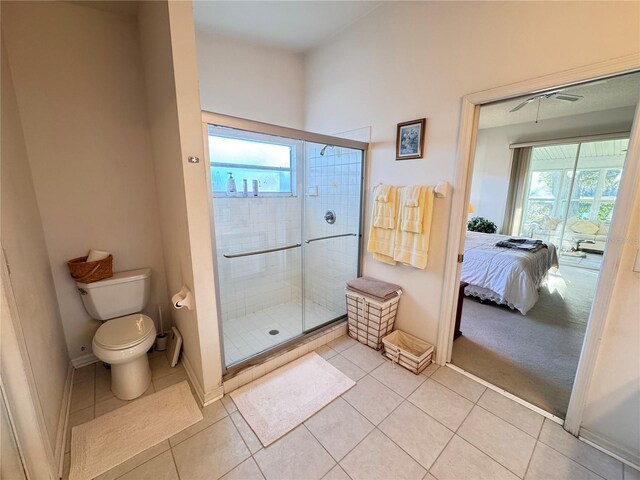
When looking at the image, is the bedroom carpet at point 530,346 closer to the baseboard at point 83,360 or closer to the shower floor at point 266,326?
the shower floor at point 266,326

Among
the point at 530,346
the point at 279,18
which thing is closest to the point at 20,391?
the point at 279,18

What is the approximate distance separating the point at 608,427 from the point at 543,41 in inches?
83.1

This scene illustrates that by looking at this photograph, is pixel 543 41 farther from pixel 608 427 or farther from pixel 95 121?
pixel 95 121

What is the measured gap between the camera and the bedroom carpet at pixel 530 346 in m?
1.86

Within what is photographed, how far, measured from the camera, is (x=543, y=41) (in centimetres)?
138

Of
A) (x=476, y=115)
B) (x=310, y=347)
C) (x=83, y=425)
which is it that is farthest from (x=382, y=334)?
(x=83, y=425)

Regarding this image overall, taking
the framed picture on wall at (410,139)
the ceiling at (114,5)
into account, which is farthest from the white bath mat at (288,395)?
the ceiling at (114,5)

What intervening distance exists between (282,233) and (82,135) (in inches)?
64.0

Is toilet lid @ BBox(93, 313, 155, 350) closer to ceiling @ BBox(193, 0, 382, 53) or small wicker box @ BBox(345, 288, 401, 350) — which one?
small wicker box @ BBox(345, 288, 401, 350)

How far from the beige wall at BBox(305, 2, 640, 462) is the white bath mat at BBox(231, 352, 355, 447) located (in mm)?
852

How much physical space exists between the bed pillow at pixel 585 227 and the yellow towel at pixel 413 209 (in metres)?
5.27

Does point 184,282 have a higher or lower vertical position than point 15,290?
lower

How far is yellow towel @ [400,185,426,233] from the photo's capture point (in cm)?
195

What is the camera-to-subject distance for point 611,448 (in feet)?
4.55
